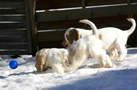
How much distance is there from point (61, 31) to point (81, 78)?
4099mm

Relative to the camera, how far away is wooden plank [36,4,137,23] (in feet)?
21.3

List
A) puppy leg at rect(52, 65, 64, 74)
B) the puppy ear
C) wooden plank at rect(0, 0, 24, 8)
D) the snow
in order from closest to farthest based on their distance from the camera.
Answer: the snow
puppy leg at rect(52, 65, 64, 74)
the puppy ear
wooden plank at rect(0, 0, 24, 8)

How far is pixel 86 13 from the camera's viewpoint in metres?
6.57

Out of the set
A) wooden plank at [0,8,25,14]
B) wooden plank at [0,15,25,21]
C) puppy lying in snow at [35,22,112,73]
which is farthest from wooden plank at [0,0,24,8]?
puppy lying in snow at [35,22,112,73]

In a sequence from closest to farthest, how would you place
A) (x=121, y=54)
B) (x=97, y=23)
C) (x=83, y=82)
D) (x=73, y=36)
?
(x=83, y=82), (x=121, y=54), (x=73, y=36), (x=97, y=23)

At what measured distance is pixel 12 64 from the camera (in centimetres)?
434

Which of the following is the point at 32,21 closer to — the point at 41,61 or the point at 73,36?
the point at 73,36

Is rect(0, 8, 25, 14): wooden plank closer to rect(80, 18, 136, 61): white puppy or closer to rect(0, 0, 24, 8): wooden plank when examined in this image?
rect(0, 0, 24, 8): wooden plank

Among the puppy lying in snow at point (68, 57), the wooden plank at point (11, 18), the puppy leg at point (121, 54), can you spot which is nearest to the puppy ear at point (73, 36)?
the puppy leg at point (121, 54)

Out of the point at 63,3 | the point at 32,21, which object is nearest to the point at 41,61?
the point at 32,21

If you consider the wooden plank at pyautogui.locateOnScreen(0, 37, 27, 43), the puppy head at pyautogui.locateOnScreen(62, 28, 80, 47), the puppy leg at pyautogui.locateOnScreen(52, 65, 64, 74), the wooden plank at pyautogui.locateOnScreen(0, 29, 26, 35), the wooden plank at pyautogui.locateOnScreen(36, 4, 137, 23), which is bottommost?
the wooden plank at pyautogui.locateOnScreen(0, 37, 27, 43)

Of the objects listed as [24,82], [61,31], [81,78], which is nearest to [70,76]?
[81,78]

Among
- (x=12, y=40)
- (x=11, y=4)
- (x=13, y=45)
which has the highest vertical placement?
(x=11, y=4)

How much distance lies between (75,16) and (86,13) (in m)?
0.33
